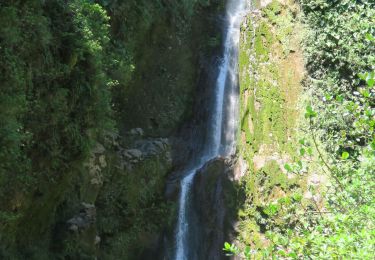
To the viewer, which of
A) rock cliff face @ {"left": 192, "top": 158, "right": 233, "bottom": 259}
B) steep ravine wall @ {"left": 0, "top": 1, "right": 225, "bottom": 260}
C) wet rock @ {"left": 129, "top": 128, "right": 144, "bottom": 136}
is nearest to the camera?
steep ravine wall @ {"left": 0, "top": 1, "right": 225, "bottom": 260}

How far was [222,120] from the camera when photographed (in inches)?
580

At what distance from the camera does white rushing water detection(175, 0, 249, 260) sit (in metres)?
12.7

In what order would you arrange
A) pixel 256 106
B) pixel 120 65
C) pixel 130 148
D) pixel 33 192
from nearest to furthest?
pixel 33 192 < pixel 120 65 < pixel 130 148 < pixel 256 106

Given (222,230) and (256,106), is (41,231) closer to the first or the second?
(222,230)

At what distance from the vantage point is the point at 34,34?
683 centimetres

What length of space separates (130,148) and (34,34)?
5841mm

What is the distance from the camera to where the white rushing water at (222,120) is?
12.7 meters

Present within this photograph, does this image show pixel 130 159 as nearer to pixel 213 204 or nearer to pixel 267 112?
pixel 213 204

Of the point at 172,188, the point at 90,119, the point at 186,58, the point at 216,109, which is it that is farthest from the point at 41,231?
the point at 186,58

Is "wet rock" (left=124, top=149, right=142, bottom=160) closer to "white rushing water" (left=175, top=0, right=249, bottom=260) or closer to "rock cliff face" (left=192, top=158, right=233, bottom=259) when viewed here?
"white rushing water" (left=175, top=0, right=249, bottom=260)

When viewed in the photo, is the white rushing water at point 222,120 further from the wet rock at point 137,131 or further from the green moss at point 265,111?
the wet rock at point 137,131

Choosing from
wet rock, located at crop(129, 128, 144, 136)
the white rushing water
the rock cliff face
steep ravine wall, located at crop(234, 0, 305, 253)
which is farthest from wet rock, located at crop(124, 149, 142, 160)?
steep ravine wall, located at crop(234, 0, 305, 253)

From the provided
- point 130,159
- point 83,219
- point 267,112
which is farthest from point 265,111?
point 83,219

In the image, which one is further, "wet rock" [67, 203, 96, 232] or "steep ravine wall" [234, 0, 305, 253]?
"steep ravine wall" [234, 0, 305, 253]
